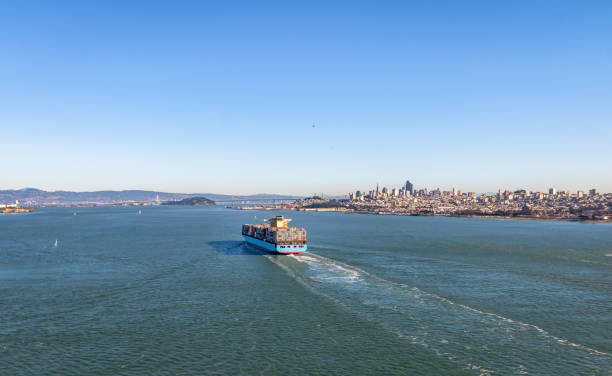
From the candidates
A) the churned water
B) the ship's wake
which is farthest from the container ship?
the ship's wake

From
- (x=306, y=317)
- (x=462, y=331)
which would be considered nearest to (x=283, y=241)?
(x=306, y=317)

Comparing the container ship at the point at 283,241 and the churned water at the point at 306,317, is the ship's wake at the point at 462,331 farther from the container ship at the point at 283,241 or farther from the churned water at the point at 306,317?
the container ship at the point at 283,241

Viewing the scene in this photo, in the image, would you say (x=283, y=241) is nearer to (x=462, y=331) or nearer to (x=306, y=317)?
(x=306, y=317)

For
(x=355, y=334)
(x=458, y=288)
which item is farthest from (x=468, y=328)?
(x=458, y=288)

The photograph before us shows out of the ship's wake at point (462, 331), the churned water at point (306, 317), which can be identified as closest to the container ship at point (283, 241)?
the churned water at point (306, 317)

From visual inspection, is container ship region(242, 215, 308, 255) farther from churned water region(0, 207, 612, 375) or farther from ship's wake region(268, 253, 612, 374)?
ship's wake region(268, 253, 612, 374)
